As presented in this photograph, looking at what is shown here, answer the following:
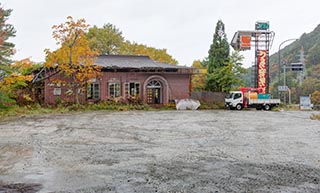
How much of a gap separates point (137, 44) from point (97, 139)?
42112 millimetres

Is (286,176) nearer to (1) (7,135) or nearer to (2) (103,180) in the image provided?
(2) (103,180)

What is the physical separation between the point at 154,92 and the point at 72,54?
28.1ft

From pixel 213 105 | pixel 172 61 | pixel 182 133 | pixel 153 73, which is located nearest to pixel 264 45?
pixel 213 105

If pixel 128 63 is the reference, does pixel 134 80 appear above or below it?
below

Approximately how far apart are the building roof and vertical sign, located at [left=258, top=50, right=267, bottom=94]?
8149 millimetres

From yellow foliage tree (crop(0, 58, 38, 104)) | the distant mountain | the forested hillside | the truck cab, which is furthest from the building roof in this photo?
the distant mountain

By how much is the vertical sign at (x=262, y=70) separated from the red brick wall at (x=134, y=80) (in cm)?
712

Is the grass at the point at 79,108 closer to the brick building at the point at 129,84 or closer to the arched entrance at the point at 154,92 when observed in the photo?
the brick building at the point at 129,84

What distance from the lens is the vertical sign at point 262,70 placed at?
31281 mm

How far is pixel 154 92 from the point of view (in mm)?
30438

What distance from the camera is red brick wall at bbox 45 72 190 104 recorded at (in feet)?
87.8

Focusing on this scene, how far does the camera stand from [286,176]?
5.65 metres

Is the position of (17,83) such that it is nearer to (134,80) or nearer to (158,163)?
(134,80)

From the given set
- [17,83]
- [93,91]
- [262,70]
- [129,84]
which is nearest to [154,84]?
[129,84]
